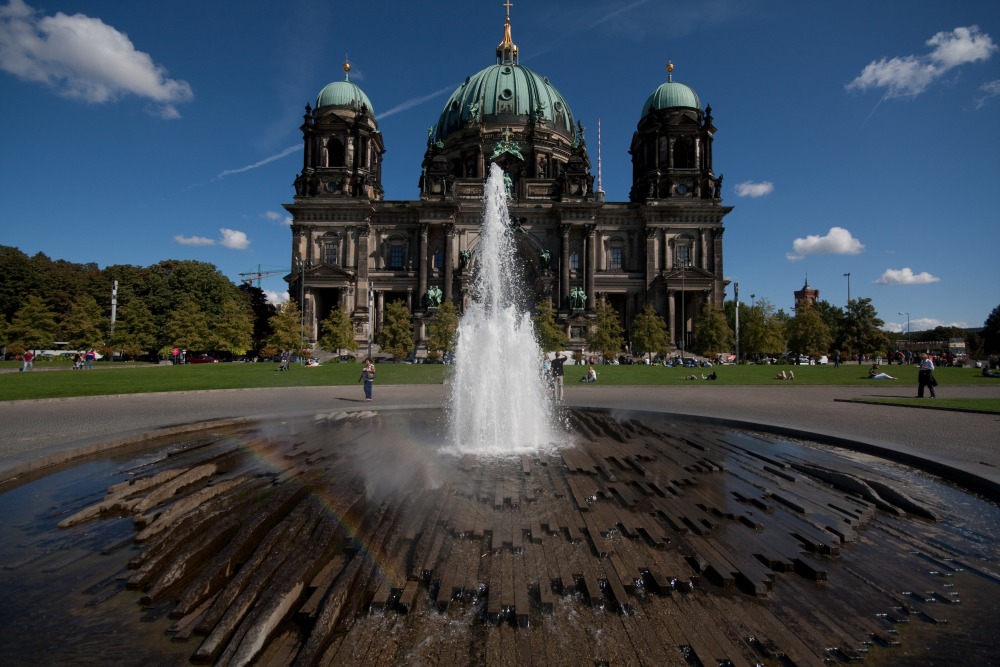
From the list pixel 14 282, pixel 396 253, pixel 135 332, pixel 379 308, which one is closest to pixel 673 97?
pixel 396 253

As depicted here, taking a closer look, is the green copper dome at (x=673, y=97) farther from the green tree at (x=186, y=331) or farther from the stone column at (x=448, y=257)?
the green tree at (x=186, y=331)

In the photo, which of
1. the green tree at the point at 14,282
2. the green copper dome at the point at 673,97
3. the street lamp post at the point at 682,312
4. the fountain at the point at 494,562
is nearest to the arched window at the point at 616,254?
the street lamp post at the point at 682,312

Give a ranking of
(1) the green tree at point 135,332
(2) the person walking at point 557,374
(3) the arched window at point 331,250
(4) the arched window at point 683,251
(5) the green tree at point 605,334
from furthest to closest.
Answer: (4) the arched window at point 683,251 < (3) the arched window at point 331,250 < (1) the green tree at point 135,332 < (5) the green tree at point 605,334 < (2) the person walking at point 557,374

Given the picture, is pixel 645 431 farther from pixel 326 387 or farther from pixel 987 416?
pixel 326 387

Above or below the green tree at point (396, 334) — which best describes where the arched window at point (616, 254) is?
above

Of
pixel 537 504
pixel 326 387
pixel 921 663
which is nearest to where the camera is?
pixel 921 663

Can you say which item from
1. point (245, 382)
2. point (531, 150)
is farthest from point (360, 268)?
point (245, 382)

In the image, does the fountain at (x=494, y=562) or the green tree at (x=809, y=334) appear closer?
the fountain at (x=494, y=562)

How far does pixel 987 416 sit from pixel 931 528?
1115cm

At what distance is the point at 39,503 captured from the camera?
21.9 feet

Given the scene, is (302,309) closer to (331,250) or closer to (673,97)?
(331,250)

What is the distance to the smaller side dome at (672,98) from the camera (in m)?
62.6

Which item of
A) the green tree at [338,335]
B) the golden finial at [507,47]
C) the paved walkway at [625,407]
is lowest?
the paved walkway at [625,407]

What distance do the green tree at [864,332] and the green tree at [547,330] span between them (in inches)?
1620
